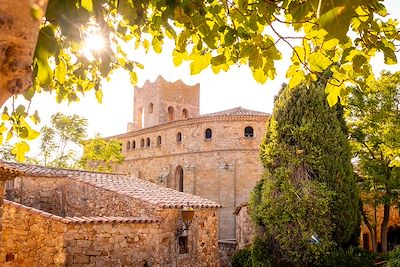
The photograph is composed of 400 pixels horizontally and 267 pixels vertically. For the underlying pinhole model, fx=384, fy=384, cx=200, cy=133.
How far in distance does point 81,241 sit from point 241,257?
8888mm

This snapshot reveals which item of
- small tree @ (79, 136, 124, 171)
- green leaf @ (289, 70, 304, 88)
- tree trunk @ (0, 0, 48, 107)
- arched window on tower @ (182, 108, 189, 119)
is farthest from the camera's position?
arched window on tower @ (182, 108, 189, 119)

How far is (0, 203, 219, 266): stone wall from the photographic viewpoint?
9250mm

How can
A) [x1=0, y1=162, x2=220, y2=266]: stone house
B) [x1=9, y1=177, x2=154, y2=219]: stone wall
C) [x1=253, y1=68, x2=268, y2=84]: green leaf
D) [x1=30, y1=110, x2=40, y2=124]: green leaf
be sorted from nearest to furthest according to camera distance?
[x1=253, y1=68, x2=268, y2=84]: green leaf < [x1=30, y1=110, x2=40, y2=124]: green leaf < [x1=0, y1=162, x2=220, y2=266]: stone house < [x1=9, y1=177, x2=154, y2=219]: stone wall

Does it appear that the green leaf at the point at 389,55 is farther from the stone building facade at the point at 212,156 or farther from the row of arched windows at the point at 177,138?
the row of arched windows at the point at 177,138

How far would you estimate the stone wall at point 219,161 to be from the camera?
27375 millimetres

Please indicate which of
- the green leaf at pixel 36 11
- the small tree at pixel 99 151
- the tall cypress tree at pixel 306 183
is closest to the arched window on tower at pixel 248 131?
the small tree at pixel 99 151

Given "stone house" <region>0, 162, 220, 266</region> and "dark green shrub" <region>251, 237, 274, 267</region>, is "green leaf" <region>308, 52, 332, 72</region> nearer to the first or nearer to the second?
"stone house" <region>0, 162, 220, 266</region>

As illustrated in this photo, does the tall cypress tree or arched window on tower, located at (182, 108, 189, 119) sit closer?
the tall cypress tree

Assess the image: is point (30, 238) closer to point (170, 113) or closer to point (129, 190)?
point (129, 190)

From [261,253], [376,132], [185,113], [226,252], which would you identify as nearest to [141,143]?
[185,113]

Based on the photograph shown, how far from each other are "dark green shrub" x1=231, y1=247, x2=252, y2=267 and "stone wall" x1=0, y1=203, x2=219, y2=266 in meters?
5.22

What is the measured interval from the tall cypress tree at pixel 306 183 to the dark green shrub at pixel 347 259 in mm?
282

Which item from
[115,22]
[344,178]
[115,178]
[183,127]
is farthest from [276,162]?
[183,127]

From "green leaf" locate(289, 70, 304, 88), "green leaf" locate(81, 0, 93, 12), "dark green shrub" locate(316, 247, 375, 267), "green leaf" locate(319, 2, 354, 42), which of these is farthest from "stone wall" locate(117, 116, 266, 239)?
"green leaf" locate(319, 2, 354, 42)
